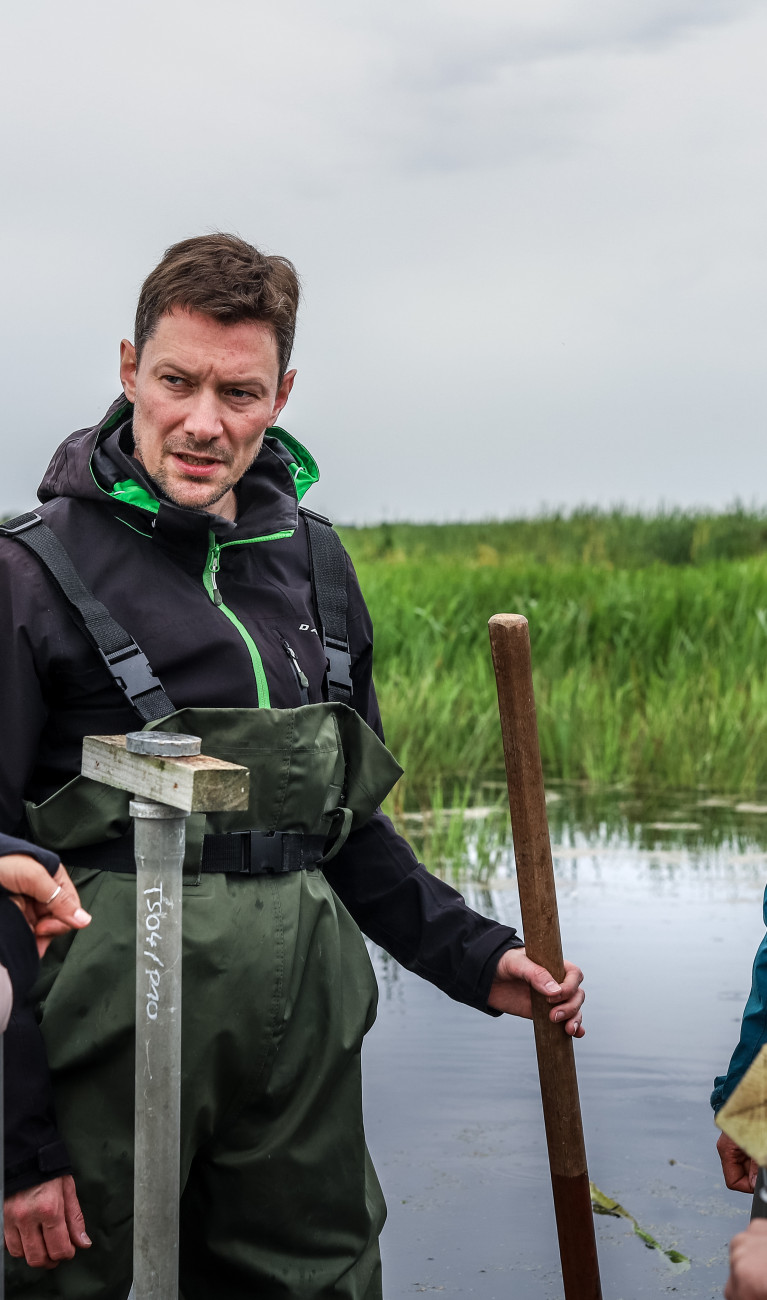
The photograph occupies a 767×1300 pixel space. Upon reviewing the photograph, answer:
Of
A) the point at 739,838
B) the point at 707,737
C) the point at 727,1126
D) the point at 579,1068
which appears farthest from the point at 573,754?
the point at 727,1126

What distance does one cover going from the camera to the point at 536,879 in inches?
88.8

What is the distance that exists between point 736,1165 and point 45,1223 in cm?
99

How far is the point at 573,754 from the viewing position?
311 inches

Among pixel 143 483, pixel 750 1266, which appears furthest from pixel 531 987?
pixel 750 1266

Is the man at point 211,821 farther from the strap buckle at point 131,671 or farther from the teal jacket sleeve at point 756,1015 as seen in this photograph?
the teal jacket sleeve at point 756,1015

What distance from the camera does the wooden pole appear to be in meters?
2.25

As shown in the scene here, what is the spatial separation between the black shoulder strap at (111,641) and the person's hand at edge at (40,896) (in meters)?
0.51

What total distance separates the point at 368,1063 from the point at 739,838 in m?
2.85

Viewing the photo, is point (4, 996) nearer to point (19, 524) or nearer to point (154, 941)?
point (154, 941)

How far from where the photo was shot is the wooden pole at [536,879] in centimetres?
225

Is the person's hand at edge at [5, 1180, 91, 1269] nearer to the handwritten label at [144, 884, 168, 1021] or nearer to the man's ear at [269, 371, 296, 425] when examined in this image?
the handwritten label at [144, 884, 168, 1021]

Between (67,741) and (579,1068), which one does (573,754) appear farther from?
(67,741)

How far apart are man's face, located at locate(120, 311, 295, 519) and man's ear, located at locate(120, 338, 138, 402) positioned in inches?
2.3

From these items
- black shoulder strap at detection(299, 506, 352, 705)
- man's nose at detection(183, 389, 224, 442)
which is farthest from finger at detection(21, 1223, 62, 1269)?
man's nose at detection(183, 389, 224, 442)
